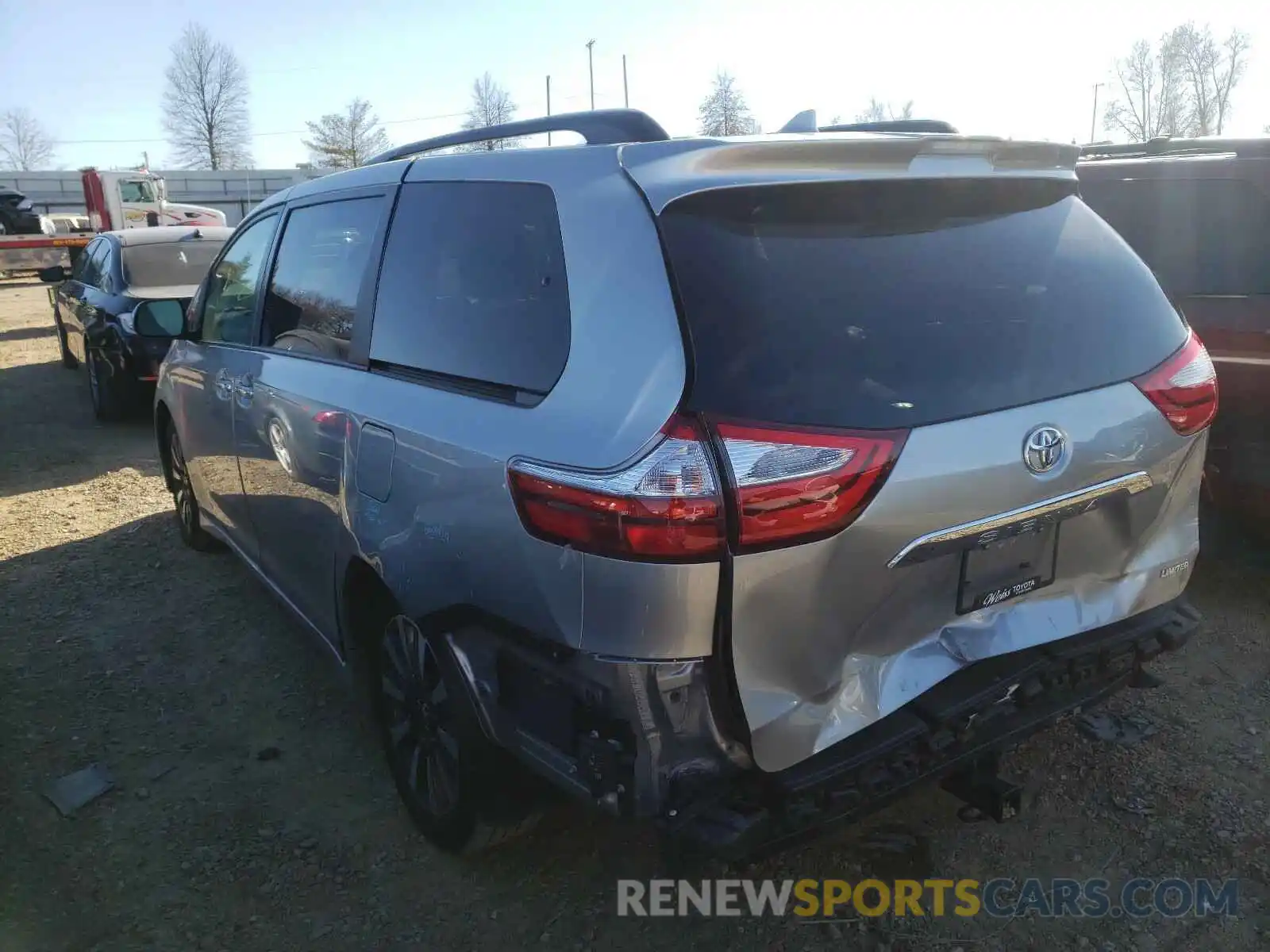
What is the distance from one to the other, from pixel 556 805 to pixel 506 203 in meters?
1.54

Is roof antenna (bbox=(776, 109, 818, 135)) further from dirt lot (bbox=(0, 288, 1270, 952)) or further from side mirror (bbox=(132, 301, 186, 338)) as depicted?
side mirror (bbox=(132, 301, 186, 338))

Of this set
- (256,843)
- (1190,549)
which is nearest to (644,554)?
(1190,549)

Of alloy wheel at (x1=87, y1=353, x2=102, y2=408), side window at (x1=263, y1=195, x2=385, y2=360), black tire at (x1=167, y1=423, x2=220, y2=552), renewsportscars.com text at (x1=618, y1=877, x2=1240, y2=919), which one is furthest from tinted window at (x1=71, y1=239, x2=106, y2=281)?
renewsportscars.com text at (x1=618, y1=877, x2=1240, y2=919)

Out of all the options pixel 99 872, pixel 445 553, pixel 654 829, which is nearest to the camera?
pixel 654 829

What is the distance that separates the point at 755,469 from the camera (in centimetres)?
179

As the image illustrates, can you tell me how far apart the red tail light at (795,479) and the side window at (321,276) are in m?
1.61

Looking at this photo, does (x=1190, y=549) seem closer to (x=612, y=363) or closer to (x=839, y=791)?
(x=839, y=791)

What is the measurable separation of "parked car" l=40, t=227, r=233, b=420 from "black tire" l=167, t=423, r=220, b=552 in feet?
10.1

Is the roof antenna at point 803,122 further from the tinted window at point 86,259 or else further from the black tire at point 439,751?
the tinted window at point 86,259

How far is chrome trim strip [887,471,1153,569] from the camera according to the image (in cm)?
197

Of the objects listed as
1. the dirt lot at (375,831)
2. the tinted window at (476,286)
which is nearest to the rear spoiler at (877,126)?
the tinted window at (476,286)

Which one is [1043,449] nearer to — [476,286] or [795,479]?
[795,479]

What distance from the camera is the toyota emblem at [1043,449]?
2.06m

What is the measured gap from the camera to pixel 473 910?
259 cm
